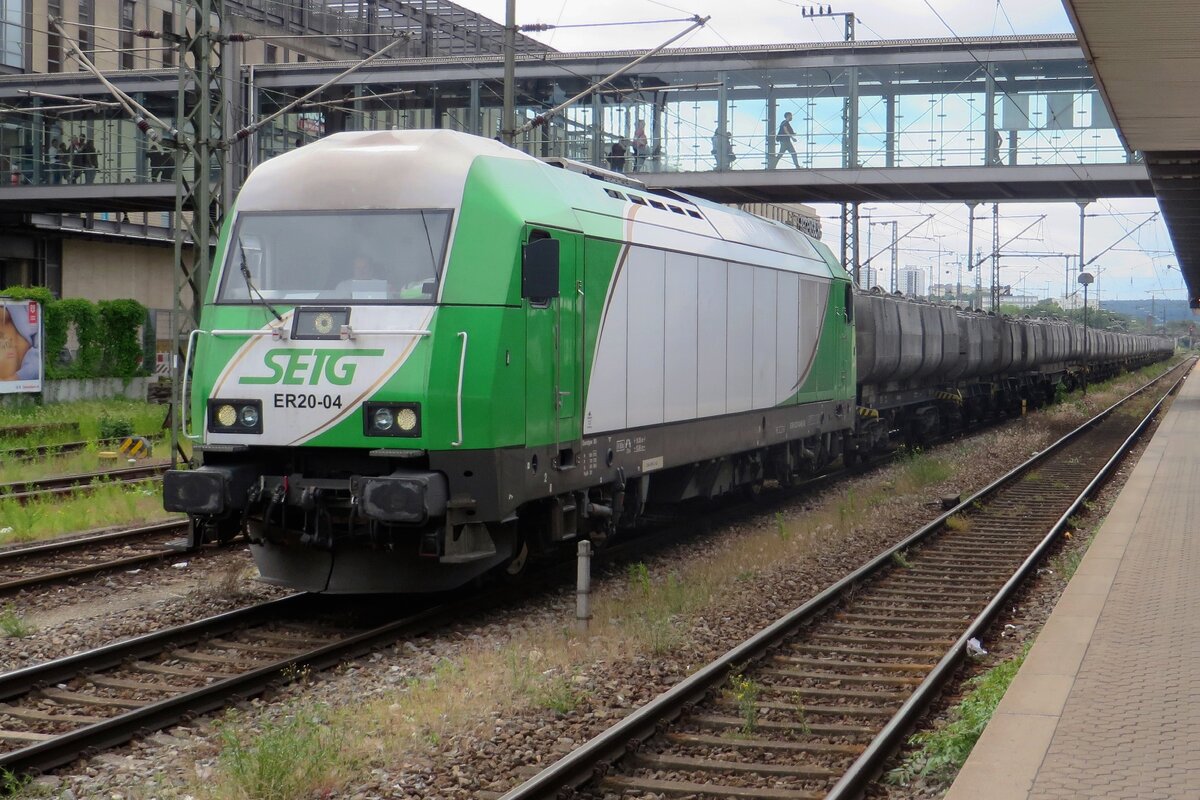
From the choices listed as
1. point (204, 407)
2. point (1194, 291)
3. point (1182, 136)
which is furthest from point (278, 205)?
point (1194, 291)

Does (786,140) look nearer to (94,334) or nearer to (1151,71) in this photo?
(1151,71)

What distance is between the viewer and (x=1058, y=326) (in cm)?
4559

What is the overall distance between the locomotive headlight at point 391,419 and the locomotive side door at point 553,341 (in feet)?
3.34

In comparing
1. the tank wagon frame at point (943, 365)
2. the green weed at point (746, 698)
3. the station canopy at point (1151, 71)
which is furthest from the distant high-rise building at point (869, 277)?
the green weed at point (746, 698)

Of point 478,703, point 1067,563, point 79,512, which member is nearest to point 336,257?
point 478,703

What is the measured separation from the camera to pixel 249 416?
30.9 feet

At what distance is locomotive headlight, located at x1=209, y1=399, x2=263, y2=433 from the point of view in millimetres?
9391

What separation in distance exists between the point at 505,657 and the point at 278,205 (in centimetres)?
376

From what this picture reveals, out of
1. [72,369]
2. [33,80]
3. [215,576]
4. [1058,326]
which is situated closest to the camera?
[215,576]

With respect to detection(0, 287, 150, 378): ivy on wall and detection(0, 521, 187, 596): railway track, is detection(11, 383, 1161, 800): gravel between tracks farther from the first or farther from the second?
detection(0, 287, 150, 378): ivy on wall

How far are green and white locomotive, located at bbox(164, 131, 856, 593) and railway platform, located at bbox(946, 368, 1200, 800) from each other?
3.83 meters

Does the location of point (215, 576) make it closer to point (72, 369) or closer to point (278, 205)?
point (278, 205)

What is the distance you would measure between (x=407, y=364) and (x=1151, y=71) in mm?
10263

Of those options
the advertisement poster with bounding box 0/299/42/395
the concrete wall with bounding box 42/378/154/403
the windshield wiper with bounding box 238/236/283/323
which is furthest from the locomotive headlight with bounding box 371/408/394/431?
the concrete wall with bounding box 42/378/154/403
